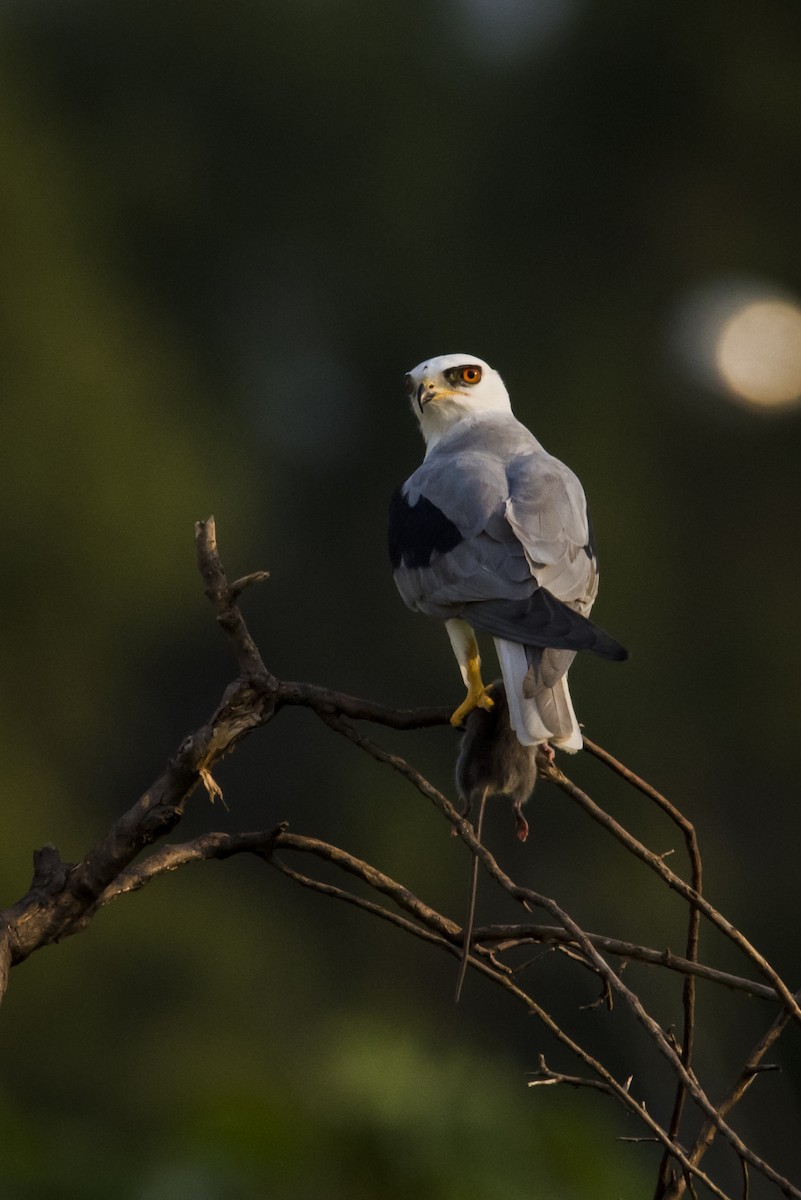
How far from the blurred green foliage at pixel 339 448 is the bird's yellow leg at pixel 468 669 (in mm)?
2838

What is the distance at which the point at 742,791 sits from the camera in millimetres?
14781

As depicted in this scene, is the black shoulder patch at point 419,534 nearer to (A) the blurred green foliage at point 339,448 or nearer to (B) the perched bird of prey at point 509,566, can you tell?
(B) the perched bird of prey at point 509,566

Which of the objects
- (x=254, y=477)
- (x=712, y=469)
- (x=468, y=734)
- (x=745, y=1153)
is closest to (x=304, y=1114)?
(x=468, y=734)

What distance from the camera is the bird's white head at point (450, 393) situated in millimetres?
3537

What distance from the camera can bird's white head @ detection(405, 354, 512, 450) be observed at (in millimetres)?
3537

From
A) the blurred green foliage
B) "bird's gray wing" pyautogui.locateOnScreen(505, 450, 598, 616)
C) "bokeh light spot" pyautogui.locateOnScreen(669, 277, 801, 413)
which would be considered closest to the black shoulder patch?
"bird's gray wing" pyautogui.locateOnScreen(505, 450, 598, 616)

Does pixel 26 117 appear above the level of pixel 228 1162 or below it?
above

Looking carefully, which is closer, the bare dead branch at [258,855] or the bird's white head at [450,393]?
the bare dead branch at [258,855]

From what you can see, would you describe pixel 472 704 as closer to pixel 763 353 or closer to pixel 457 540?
pixel 457 540

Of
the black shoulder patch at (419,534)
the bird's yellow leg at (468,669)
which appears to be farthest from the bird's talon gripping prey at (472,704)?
the black shoulder patch at (419,534)

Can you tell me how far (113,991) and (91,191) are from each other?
396 inches

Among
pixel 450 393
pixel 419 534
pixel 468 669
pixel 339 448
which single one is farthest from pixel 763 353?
pixel 468 669

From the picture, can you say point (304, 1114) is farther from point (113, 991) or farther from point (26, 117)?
point (26, 117)

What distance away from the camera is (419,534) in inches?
111
